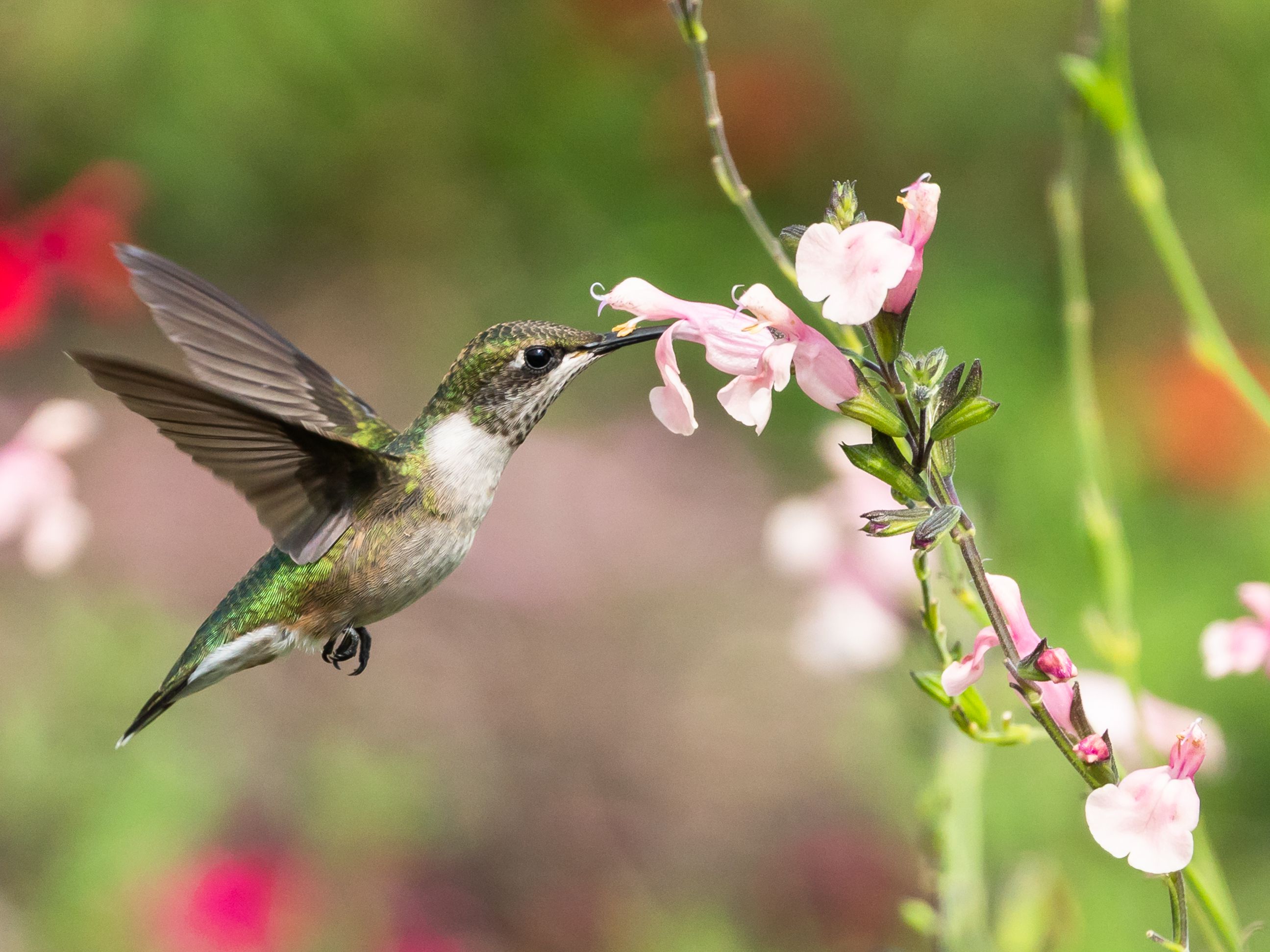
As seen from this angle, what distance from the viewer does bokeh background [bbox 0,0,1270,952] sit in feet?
9.76

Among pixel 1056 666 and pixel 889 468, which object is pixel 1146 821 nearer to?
pixel 1056 666

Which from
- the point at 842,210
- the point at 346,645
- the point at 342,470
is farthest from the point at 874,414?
the point at 346,645

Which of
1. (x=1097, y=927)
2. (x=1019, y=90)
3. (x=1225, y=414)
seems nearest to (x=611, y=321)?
(x=1019, y=90)

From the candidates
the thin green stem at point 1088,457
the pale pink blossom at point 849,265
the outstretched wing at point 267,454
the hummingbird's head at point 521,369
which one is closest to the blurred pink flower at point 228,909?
the outstretched wing at point 267,454

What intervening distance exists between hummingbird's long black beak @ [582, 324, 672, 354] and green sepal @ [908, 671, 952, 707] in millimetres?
432

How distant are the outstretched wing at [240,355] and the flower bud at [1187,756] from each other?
0.91 m

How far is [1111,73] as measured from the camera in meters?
1.47

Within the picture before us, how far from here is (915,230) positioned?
94 cm

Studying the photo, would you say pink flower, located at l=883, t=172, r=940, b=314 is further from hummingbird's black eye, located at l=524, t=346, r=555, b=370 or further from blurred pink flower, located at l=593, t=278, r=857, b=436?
hummingbird's black eye, located at l=524, t=346, r=555, b=370

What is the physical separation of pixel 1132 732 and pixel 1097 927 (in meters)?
1.25

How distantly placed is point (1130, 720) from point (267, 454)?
3.42ft

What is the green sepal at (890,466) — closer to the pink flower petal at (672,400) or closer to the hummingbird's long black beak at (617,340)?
the pink flower petal at (672,400)

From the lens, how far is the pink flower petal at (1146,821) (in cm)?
81

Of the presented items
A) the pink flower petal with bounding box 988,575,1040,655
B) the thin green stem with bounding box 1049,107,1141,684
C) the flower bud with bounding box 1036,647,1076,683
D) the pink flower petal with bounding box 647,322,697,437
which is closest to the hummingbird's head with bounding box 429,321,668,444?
the pink flower petal with bounding box 647,322,697,437
